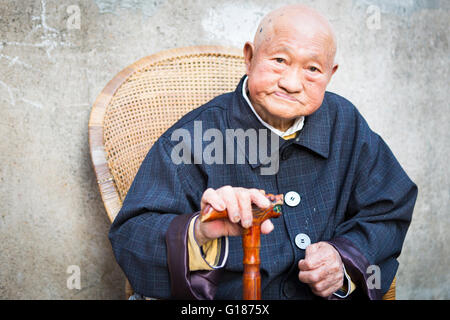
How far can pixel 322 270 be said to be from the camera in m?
1.21

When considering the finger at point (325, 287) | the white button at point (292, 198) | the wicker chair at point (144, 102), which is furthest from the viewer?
the wicker chair at point (144, 102)

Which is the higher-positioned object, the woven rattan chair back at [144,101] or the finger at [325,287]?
the woven rattan chair back at [144,101]

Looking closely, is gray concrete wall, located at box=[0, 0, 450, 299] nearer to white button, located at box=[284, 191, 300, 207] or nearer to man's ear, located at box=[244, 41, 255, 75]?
man's ear, located at box=[244, 41, 255, 75]

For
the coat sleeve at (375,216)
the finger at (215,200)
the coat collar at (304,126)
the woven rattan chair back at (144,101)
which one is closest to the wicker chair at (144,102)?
the woven rattan chair back at (144,101)

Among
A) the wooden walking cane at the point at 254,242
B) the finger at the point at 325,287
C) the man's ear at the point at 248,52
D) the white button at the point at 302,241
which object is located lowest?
the finger at the point at 325,287

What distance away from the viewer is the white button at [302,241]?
4.28 feet

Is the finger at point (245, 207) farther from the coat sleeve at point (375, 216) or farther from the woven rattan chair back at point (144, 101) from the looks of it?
the woven rattan chair back at point (144, 101)

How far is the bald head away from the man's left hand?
0.59 m

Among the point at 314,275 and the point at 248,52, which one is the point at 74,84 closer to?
the point at 248,52

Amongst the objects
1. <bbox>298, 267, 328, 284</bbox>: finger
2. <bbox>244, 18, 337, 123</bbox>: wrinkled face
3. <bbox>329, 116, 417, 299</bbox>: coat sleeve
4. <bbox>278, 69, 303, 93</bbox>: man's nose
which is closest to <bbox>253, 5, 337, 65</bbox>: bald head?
<bbox>244, 18, 337, 123</bbox>: wrinkled face

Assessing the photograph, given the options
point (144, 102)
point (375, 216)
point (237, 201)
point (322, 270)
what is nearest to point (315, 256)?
point (322, 270)

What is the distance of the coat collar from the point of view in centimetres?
137

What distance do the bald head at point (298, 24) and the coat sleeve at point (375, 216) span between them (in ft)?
1.27

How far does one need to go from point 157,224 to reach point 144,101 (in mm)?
639
